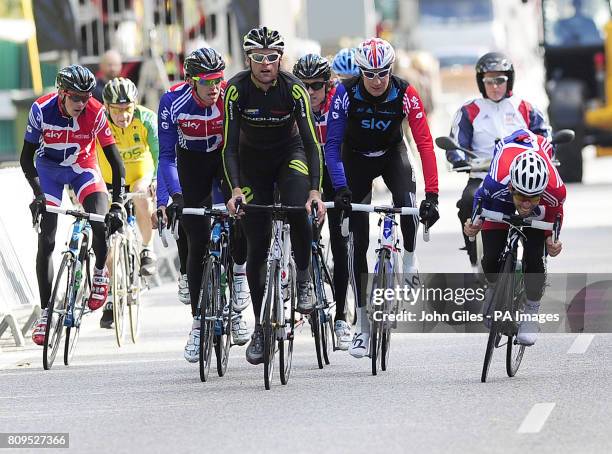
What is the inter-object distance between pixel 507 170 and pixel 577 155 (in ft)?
62.5

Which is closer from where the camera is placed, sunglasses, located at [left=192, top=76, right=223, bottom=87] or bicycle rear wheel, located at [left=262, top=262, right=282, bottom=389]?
bicycle rear wheel, located at [left=262, top=262, right=282, bottom=389]

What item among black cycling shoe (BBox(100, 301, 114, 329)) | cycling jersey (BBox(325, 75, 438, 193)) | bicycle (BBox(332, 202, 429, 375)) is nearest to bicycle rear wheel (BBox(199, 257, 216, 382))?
bicycle (BBox(332, 202, 429, 375))

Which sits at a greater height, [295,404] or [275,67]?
[275,67]

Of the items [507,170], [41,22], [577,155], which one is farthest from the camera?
[577,155]

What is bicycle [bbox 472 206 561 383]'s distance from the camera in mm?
11414

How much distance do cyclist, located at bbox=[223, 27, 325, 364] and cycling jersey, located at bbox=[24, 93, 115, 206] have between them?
216 centimetres

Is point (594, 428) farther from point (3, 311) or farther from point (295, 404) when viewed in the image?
point (3, 311)

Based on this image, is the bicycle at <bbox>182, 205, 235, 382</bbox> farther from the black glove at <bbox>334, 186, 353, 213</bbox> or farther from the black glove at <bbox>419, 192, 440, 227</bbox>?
the black glove at <bbox>419, 192, 440, 227</bbox>

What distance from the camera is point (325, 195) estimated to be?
1380cm

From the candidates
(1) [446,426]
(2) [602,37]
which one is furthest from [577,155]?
(1) [446,426]

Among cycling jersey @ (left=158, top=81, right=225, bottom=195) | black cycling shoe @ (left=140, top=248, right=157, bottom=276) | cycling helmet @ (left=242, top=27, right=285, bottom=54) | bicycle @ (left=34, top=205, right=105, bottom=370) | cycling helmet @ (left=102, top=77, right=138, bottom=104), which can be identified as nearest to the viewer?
cycling helmet @ (left=242, top=27, right=285, bottom=54)

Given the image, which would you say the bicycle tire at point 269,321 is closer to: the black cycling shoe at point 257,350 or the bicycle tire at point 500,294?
the black cycling shoe at point 257,350

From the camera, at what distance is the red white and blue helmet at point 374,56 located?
12047 mm

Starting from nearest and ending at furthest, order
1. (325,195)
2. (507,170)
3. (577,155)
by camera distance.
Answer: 1. (507,170)
2. (325,195)
3. (577,155)
